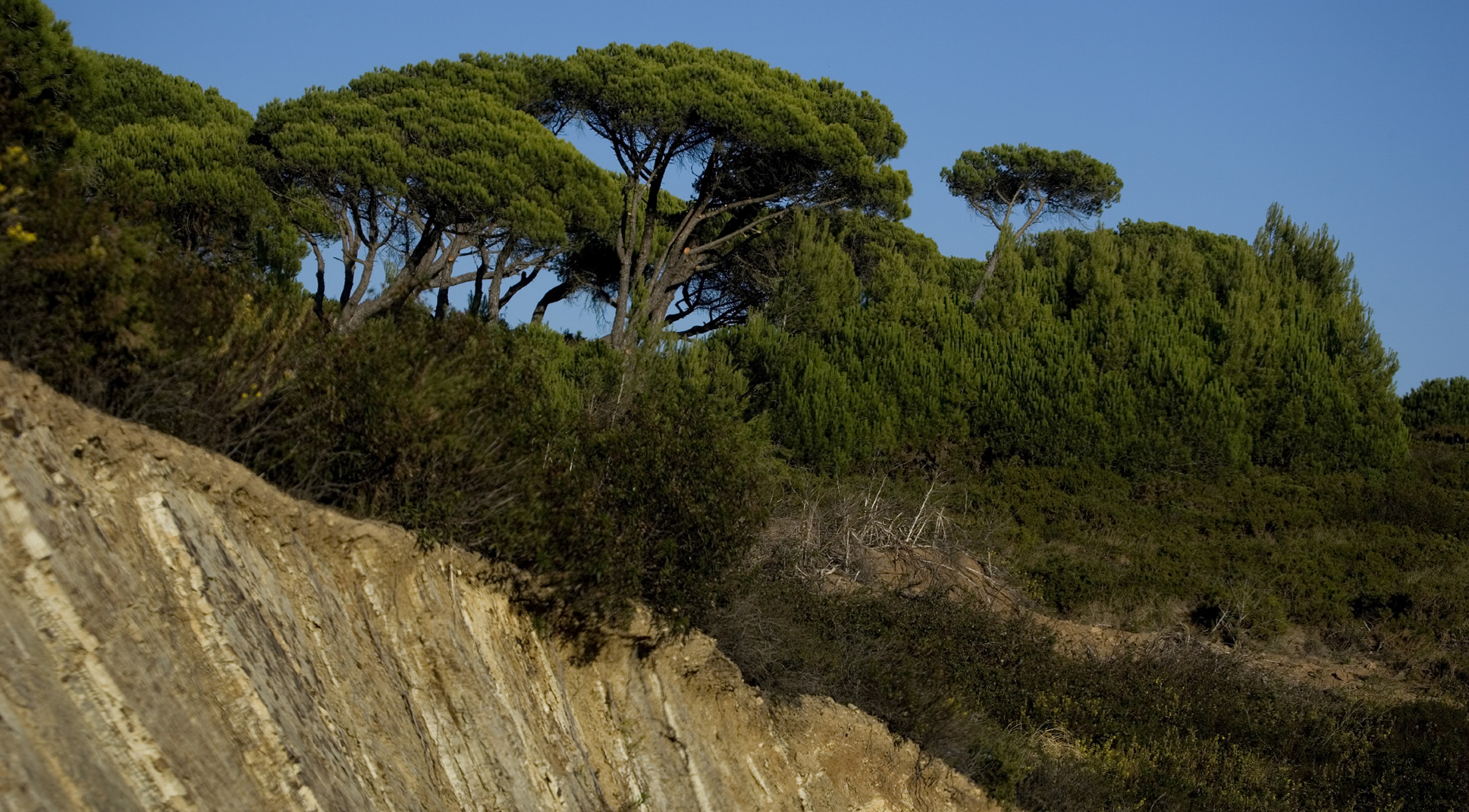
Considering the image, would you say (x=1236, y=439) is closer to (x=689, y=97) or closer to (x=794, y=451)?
(x=794, y=451)

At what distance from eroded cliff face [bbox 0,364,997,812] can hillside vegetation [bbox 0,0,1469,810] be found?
0.41 meters

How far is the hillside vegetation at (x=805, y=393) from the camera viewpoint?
7668 mm

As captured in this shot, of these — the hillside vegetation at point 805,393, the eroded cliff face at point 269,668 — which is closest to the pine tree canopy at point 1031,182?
the hillside vegetation at point 805,393

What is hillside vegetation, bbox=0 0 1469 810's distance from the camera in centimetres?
767

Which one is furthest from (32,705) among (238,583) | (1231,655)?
(1231,655)

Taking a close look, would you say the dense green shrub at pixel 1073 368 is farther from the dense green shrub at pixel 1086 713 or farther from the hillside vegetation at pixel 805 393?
the dense green shrub at pixel 1086 713

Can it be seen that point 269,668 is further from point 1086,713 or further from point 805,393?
point 805,393

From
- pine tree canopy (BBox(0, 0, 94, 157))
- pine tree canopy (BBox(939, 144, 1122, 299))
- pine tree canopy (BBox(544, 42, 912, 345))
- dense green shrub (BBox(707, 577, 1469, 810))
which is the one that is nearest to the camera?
pine tree canopy (BBox(0, 0, 94, 157))

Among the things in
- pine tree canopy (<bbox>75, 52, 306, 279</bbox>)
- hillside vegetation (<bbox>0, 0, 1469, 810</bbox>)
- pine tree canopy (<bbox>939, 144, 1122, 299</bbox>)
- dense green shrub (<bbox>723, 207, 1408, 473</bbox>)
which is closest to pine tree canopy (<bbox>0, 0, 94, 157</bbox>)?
hillside vegetation (<bbox>0, 0, 1469, 810</bbox>)

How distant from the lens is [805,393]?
2600 centimetres

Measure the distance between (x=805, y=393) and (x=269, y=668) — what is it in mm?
20688

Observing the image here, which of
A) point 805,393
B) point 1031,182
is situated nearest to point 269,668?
point 805,393

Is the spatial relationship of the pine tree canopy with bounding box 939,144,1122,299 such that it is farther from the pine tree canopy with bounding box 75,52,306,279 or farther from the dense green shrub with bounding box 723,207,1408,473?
the pine tree canopy with bounding box 75,52,306,279

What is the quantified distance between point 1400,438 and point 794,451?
43.8ft
